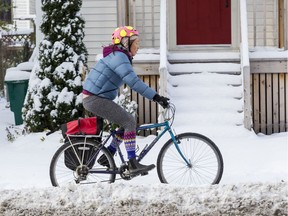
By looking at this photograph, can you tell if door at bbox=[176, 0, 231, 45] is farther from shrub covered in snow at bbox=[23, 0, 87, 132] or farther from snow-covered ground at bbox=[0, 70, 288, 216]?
shrub covered in snow at bbox=[23, 0, 87, 132]

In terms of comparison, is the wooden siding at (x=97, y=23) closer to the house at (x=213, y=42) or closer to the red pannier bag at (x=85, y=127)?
the house at (x=213, y=42)

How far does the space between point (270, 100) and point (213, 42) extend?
8.22ft

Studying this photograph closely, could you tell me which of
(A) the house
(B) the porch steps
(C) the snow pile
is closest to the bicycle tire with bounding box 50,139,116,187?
(C) the snow pile

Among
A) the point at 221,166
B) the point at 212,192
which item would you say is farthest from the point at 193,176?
the point at 212,192

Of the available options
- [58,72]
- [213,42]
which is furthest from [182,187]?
[213,42]

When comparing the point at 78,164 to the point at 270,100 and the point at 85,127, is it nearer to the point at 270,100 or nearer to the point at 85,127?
the point at 85,127

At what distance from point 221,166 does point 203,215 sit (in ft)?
10.5

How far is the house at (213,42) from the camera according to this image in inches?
480

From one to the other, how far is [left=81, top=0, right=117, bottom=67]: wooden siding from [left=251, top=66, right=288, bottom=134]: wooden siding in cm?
352

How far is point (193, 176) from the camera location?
738 centimetres

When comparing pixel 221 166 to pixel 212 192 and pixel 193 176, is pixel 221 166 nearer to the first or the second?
pixel 193 176

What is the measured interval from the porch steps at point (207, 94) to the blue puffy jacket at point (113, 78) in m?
4.42

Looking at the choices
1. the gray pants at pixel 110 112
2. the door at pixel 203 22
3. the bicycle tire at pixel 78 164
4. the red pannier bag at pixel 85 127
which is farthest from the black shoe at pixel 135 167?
the door at pixel 203 22

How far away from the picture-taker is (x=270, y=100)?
12312 mm
